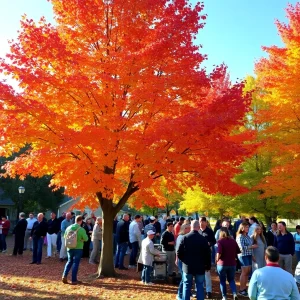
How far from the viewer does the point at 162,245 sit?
11289 mm

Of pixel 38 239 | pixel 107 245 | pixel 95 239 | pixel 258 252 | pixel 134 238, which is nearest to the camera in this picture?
pixel 258 252

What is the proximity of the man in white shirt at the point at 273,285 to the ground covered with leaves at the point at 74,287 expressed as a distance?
190 inches

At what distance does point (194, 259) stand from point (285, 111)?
334 inches


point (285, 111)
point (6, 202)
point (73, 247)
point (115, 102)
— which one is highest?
point (285, 111)

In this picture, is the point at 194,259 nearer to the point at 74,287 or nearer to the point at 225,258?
the point at 225,258

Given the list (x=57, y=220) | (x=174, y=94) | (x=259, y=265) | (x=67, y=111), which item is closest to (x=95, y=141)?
(x=67, y=111)

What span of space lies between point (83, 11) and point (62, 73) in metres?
1.94

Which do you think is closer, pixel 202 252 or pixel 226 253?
pixel 202 252

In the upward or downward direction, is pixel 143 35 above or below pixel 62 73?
above

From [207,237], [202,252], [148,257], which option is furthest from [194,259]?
[207,237]

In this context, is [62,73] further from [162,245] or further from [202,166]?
[162,245]

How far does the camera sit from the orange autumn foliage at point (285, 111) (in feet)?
44.0

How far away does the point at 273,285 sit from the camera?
4.27 meters

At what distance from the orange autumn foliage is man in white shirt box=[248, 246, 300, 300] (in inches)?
367
